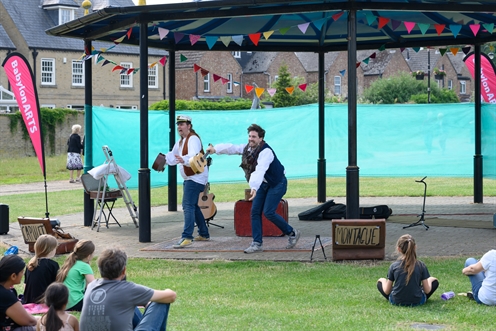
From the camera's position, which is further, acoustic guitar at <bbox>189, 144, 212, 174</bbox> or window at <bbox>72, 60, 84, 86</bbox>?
window at <bbox>72, 60, 84, 86</bbox>

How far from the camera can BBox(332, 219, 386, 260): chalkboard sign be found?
35.1ft

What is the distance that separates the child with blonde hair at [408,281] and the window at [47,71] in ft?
144

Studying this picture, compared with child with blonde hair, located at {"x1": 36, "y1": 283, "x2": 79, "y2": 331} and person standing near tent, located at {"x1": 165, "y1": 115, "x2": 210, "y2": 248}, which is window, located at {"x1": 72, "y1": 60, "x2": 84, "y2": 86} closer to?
person standing near tent, located at {"x1": 165, "y1": 115, "x2": 210, "y2": 248}

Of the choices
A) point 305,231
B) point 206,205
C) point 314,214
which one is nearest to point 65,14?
point 314,214

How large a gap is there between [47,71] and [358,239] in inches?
1647

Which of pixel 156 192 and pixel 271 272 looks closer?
pixel 271 272

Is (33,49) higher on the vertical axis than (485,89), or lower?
higher

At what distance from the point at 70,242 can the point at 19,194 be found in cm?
1073

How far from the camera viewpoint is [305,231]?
46.1 ft

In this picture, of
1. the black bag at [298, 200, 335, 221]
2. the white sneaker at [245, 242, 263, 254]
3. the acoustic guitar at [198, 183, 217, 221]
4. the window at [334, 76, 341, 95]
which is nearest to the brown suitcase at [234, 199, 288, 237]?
the acoustic guitar at [198, 183, 217, 221]

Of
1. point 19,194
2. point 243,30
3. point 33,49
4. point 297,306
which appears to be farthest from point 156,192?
point 33,49

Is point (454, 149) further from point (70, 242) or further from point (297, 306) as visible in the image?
point (297, 306)

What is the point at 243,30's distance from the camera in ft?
52.2

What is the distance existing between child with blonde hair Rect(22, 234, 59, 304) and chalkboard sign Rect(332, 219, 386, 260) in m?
4.11
